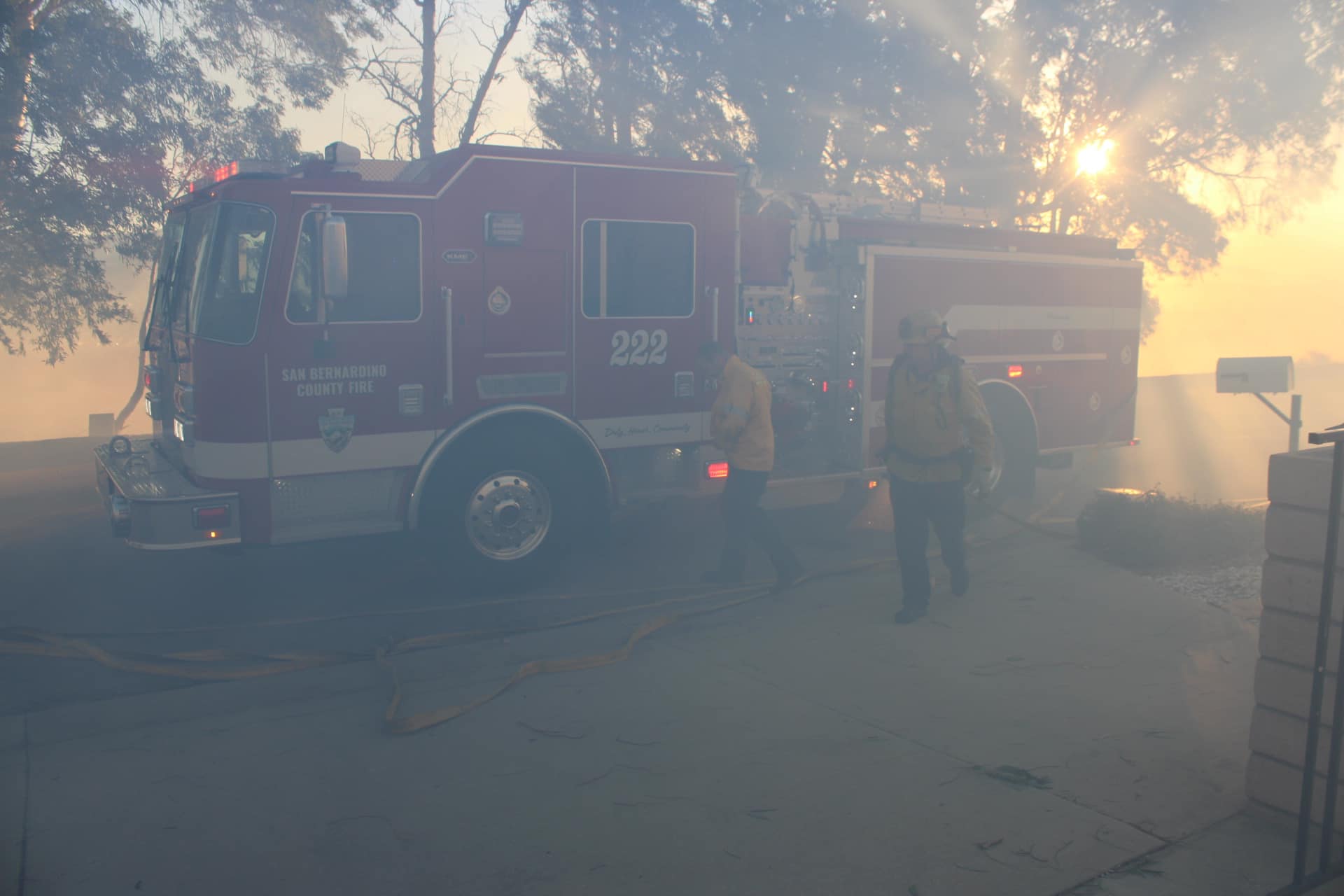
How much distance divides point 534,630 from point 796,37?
56.5 feet

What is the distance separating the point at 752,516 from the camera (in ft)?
23.8

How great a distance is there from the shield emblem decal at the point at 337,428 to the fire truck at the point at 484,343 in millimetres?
12

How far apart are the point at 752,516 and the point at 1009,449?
4017 mm

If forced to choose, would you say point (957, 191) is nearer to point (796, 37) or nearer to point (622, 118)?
point (796, 37)

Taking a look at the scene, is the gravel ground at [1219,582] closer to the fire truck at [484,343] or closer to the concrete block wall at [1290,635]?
the fire truck at [484,343]

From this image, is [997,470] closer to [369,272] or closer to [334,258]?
[369,272]

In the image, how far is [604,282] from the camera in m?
7.41

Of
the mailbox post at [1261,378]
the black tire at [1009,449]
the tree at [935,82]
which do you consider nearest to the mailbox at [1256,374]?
the mailbox post at [1261,378]

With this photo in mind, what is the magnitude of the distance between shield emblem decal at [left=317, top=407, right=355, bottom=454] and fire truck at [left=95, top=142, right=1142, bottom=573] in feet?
0.04

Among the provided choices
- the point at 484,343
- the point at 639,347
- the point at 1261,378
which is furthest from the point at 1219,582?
the point at 484,343

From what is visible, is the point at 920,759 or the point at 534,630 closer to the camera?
the point at 920,759

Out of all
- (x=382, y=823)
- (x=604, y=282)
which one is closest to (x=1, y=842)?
(x=382, y=823)

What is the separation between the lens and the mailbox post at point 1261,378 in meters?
9.59

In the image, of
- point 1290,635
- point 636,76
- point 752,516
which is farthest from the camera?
point 636,76
